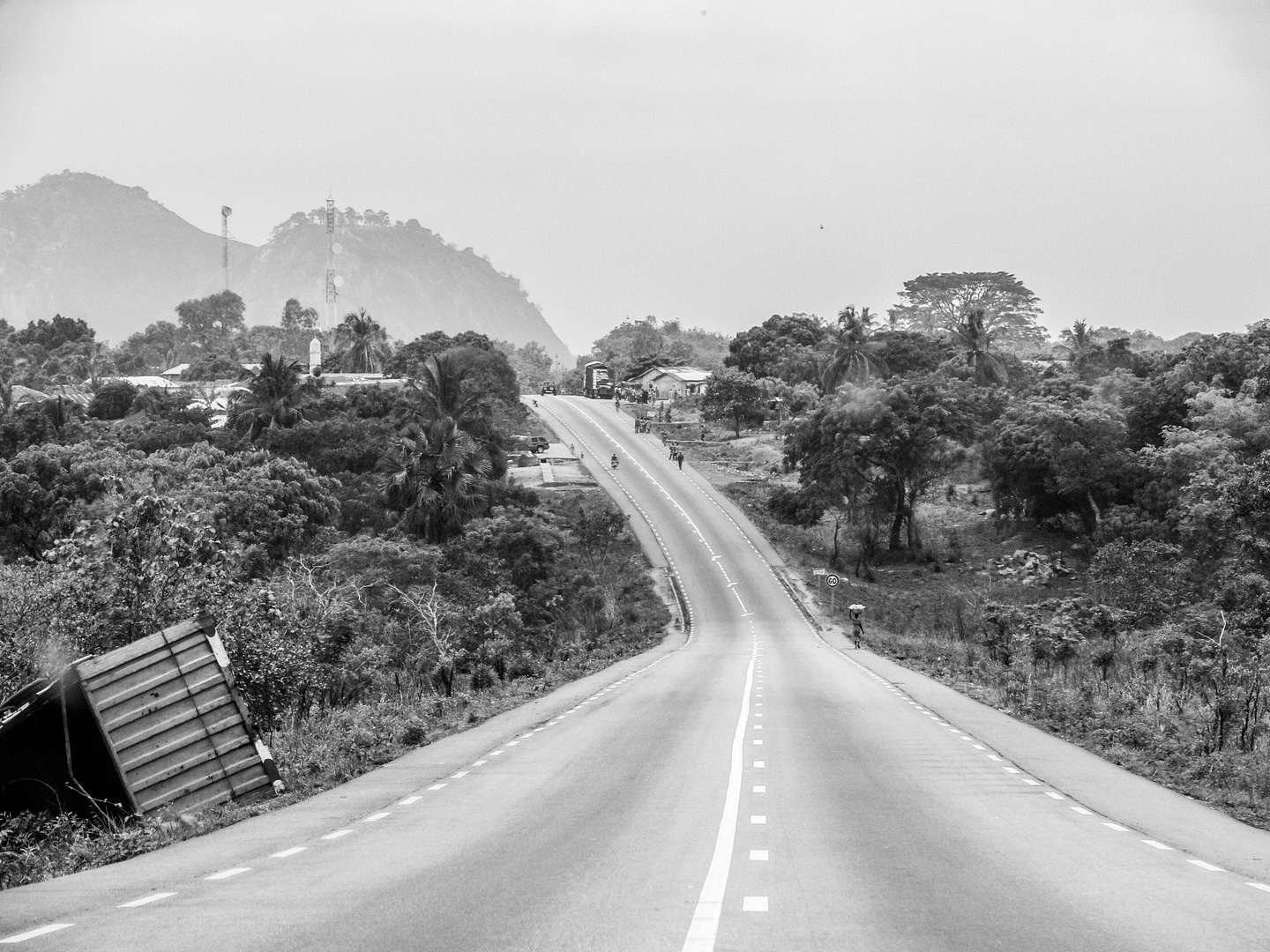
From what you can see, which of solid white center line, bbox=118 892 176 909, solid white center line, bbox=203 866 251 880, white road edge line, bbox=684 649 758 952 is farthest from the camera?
solid white center line, bbox=203 866 251 880

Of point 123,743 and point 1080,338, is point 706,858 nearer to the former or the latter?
point 123,743

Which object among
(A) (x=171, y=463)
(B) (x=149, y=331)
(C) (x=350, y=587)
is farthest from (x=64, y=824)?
(B) (x=149, y=331)

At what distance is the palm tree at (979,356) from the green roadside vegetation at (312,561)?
127ft

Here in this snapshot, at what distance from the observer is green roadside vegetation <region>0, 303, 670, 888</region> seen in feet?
57.4

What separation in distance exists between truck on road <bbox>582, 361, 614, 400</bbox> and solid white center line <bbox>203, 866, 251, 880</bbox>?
409 ft

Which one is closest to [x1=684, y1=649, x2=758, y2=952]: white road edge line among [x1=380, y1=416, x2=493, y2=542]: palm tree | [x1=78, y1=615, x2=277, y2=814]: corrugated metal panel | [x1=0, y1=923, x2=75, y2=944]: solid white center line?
[x1=0, y1=923, x2=75, y2=944]: solid white center line

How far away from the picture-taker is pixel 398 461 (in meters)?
59.6

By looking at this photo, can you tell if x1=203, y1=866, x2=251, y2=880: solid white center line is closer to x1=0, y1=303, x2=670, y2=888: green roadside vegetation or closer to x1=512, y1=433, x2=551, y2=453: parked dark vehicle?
x1=0, y1=303, x2=670, y2=888: green roadside vegetation

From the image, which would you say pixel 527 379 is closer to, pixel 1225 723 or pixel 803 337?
pixel 803 337

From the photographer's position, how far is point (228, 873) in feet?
31.9

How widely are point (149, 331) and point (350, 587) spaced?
553ft

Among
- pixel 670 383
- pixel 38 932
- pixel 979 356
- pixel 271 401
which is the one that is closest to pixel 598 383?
pixel 670 383

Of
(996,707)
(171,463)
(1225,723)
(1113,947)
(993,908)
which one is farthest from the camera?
(171,463)

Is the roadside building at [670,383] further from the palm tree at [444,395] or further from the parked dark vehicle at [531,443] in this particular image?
the palm tree at [444,395]
